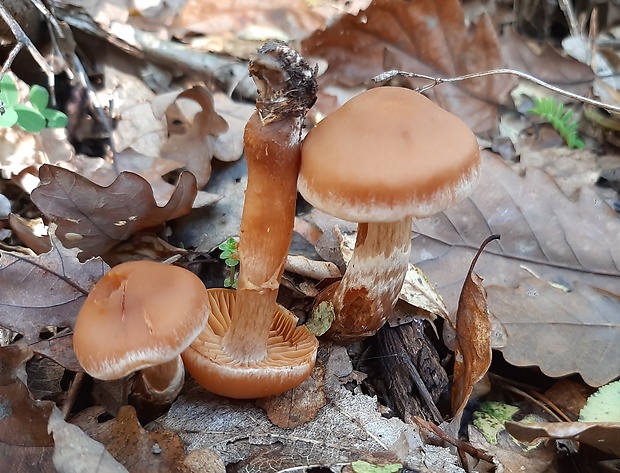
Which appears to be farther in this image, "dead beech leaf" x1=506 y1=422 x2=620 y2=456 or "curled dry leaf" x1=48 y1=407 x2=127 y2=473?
"dead beech leaf" x1=506 y1=422 x2=620 y2=456

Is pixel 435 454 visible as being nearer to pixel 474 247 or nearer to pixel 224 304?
pixel 224 304

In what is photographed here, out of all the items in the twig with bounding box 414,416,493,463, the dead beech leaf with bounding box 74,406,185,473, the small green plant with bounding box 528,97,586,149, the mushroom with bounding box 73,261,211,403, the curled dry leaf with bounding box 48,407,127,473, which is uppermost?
the mushroom with bounding box 73,261,211,403

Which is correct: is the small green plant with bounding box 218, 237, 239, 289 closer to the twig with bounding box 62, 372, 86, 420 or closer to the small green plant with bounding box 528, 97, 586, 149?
the twig with bounding box 62, 372, 86, 420

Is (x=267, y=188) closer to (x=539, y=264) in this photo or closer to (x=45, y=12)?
(x=539, y=264)

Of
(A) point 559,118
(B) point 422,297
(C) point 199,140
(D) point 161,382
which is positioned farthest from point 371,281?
(A) point 559,118

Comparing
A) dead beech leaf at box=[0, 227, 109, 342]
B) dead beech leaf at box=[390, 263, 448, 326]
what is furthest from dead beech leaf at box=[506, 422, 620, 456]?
dead beech leaf at box=[0, 227, 109, 342]

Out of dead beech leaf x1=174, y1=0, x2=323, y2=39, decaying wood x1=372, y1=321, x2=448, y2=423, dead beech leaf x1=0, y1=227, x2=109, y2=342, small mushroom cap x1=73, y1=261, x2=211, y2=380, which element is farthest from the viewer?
dead beech leaf x1=174, y1=0, x2=323, y2=39
